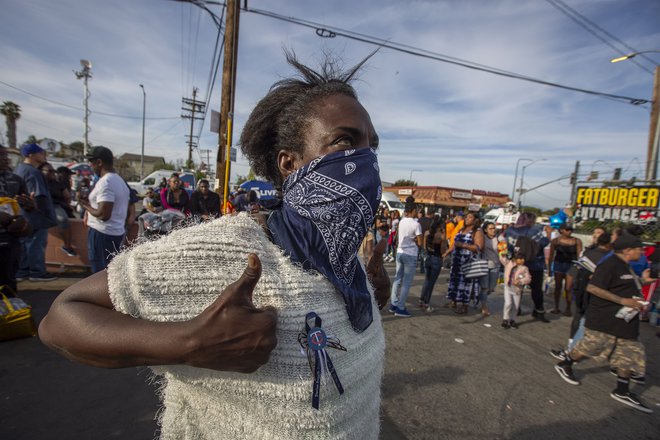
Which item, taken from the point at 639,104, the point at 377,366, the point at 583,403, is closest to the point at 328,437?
the point at 377,366

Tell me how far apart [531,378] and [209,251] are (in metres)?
4.63

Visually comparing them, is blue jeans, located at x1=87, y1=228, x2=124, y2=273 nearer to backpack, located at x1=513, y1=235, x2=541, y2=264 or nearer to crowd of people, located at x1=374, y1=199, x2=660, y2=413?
crowd of people, located at x1=374, y1=199, x2=660, y2=413

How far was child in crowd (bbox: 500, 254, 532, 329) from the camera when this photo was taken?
5.69m

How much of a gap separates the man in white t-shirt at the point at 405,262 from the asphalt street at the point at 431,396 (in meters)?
0.88

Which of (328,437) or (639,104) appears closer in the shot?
(328,437)

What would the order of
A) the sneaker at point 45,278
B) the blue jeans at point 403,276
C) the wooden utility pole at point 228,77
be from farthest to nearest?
the wooden utility pole at point 228,77, the blue jeans at point 403,276, the sneaker at point 45,278

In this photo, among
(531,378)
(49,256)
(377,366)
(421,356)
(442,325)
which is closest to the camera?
(377,366)

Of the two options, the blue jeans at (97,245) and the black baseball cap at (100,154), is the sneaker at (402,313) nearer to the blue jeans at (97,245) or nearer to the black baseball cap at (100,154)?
the blue jeans at (97,245)

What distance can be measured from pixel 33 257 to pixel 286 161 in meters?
6.55

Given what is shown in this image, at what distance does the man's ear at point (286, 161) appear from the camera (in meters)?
1.17

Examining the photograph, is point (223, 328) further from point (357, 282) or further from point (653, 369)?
point (653, 369)

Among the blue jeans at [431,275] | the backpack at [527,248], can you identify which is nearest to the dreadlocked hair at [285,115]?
the blue jeans at [431,275]

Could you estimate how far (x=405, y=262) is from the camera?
5.81 meters

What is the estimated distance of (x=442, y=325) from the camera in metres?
5.55
